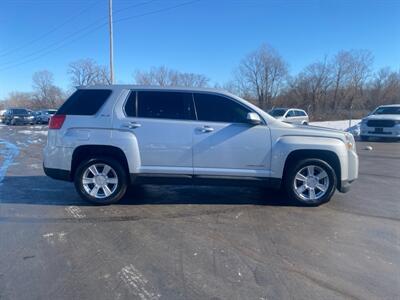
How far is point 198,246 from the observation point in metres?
3.91

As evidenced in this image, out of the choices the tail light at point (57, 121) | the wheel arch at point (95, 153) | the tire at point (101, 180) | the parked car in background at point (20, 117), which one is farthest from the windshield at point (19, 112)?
the tire at point (101, 180)

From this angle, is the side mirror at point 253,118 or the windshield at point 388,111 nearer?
the side mirror at point 253,118

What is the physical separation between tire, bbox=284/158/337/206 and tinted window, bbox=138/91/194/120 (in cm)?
191

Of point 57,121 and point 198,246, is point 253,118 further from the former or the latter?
point 57,121

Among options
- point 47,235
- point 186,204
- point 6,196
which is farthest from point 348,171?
point 6,196

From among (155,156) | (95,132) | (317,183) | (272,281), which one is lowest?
(272,281)

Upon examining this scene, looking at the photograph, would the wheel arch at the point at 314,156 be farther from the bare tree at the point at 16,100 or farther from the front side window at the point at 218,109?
the bare tree at the point at 16,100

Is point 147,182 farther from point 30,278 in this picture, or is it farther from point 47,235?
point 30,278

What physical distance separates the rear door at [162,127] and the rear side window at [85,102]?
0.45 meters

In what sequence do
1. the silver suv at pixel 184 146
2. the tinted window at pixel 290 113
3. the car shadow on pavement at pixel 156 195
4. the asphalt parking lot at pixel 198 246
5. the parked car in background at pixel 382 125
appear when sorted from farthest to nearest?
1. the tinted window at pixel 290 113
2. the parked car in background at pixel 382 125
3. the car shadow on pavement at pixel 156 195
4. the silver suv at pixel 184 146
5. the asphalt parking lot at pixel 198 246

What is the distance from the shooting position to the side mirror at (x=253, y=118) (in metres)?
5.23

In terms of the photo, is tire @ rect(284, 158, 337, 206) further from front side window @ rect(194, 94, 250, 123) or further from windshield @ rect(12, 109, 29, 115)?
windshield @ rect(12, 109, 29, 115)

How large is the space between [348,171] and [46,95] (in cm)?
9858

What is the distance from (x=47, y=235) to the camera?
14.0ft
